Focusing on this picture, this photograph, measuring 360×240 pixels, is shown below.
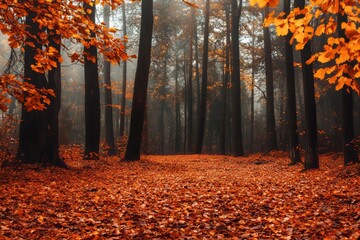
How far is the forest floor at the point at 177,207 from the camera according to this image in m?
4.74

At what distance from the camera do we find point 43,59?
398 centimetres

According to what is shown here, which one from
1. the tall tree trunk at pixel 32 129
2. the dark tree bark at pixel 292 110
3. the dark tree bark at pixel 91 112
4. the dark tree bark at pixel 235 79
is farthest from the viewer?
the dark tree bark at pixel 235 79

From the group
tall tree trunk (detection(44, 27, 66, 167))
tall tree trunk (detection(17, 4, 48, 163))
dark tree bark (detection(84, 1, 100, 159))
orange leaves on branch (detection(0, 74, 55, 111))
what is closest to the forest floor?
tall tree trunk (detection(17, 4, 48, 163))

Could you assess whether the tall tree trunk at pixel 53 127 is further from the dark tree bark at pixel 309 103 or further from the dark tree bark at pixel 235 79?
the dark tree bark at pixel 235 79

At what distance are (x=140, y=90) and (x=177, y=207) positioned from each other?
7.96 meters

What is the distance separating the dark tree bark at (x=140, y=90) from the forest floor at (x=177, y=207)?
4.41 m

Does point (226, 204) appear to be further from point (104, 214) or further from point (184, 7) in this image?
point (184, 7)

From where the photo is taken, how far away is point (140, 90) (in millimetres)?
13227

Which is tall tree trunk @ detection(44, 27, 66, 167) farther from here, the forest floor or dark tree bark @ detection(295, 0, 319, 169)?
dark tree bark @ detection(295, 0, 319, 169)

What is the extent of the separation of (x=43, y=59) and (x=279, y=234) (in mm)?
3978

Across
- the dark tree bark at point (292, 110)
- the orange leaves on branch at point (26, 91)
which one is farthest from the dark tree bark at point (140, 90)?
the orange leaves on branch at point (26, 91)

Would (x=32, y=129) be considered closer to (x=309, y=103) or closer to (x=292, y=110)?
(x=309, y=103)

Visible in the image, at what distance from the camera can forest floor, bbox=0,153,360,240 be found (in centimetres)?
474

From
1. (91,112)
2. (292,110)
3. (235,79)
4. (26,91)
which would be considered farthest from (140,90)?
(26,91)
